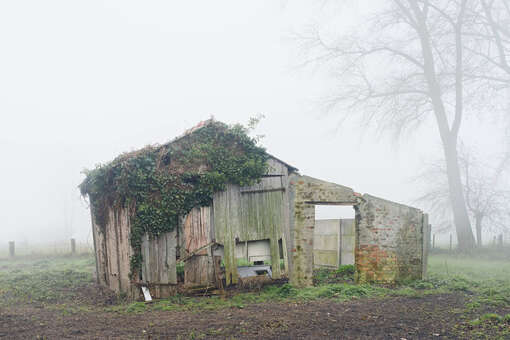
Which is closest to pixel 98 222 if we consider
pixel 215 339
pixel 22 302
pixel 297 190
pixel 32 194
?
pixel 22 302

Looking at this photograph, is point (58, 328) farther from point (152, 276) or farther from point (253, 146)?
point (253, 146)

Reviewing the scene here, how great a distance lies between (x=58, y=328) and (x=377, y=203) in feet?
27.5

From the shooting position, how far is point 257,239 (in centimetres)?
1183

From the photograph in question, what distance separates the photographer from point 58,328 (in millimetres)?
7598

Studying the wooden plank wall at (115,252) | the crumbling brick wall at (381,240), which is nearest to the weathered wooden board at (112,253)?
the wooden plank wall at (115,252)

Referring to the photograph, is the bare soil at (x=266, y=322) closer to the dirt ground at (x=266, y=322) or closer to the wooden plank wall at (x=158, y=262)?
the dirt ground at (x=266, y=322)

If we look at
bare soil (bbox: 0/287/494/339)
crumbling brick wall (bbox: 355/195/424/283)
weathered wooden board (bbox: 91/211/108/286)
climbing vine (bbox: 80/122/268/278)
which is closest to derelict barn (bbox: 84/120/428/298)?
crumbling brick wall (bbox: 355/195/424/283)

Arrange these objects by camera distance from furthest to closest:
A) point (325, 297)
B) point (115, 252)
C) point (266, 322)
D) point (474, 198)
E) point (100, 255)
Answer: point (474, 198) < point (100, 255) < point (115, 252) < point (325, 297) < point (266, 322)

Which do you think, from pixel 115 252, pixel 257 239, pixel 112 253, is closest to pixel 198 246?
pixel 257 239

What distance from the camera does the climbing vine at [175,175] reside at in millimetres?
10719

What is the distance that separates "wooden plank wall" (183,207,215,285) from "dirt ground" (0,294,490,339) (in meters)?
2.06

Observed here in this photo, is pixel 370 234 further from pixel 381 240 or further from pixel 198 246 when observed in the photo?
pixel 198 246

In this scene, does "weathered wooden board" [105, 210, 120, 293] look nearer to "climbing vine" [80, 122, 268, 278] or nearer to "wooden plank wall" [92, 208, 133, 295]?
"wooden plank wall" [92, 208, 133, 295]

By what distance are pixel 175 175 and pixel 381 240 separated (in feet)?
19.9
